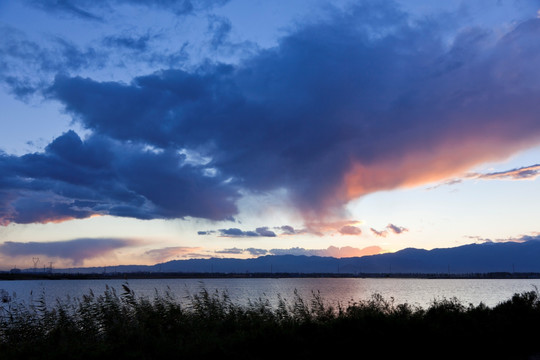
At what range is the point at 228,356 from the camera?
1532 cm

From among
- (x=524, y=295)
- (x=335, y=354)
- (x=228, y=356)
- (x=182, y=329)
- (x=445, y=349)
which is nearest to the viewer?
(x=228, y=356)

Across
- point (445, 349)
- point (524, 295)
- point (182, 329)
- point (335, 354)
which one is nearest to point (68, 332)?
point (182, 329)

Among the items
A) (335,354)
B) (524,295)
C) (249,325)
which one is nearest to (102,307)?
(249,325)

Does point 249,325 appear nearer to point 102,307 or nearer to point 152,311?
point 152,311

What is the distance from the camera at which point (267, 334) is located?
17.6 metres

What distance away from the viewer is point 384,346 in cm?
1772

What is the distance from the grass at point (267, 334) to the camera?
54.0 ft

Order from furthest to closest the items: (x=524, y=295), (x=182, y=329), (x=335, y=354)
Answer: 1. (x=524, y=295)
2. (x=182, y=329)
3. (x=335, y=354)

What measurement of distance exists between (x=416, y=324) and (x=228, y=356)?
9330 mm

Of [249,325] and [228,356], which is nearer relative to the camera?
[228,356]

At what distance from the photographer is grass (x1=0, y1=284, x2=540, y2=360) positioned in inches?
648

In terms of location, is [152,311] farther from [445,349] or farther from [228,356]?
[445,349]

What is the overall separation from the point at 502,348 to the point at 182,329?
15457mm

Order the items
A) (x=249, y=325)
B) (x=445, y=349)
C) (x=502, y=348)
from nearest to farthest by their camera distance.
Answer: (x=445, y=349) < (x=502, y=348) < (x=249, y=325)
